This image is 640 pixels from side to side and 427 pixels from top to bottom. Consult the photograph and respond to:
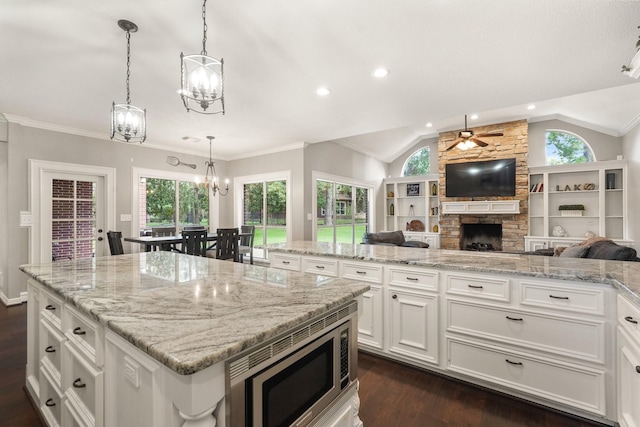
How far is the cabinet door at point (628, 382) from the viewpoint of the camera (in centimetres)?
137

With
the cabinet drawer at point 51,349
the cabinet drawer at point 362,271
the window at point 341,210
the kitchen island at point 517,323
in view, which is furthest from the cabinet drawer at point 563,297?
the window at point 341,210

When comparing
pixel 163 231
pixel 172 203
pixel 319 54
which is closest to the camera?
pixel 319 54

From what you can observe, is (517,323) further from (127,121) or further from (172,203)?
(172,203)

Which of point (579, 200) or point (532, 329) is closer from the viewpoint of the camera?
point (532, 329)

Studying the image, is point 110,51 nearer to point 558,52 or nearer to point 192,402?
point 192,402

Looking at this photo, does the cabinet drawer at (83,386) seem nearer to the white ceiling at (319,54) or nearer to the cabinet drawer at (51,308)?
the cabinet drawer at (51,308)

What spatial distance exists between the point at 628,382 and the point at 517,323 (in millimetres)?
536

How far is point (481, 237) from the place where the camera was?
22.5ft

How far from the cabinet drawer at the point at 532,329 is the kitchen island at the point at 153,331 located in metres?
1.18

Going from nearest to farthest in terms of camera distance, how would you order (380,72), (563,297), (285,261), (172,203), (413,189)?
(563,297), (380,72), (285,261), (172,203), (413,189)

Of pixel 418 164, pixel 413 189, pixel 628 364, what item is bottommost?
pixel 628 364

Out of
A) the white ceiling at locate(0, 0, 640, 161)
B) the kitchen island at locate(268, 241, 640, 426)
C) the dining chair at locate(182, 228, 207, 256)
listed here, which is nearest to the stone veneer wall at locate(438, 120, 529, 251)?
the white ceiling at locate(0, 0, 640, 161)

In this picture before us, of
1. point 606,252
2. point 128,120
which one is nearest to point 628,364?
point 606,252

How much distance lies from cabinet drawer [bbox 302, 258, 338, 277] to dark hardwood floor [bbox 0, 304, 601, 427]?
0.83 m
